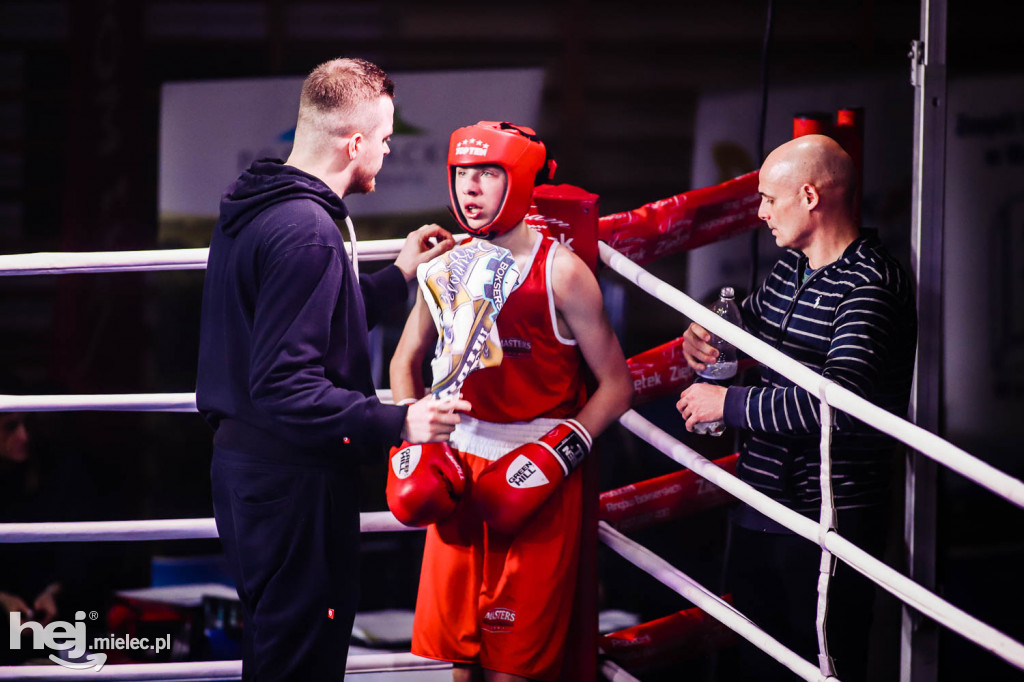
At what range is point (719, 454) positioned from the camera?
177 inches

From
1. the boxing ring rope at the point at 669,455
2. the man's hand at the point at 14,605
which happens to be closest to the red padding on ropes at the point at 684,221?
the boxing ring rope at the point at 669,455

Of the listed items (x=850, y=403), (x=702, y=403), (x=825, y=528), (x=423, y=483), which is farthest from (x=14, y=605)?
(x=850, y=403)

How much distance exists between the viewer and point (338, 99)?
171 centimetres

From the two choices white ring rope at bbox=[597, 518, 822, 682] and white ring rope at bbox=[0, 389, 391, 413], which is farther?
white ring rope at bbox=[0, 389, 391, 413]

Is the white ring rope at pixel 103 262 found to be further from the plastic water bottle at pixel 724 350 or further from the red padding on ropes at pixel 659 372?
the plastic water bottle at pixel 724 350

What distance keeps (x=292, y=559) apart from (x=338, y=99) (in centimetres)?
81

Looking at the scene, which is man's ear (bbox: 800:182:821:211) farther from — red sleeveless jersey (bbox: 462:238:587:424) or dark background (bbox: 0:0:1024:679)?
dark background (bbox: 0:0:1024:679)

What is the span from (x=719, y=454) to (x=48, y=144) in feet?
13.8

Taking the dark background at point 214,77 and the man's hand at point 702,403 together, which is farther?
the dark background at point 214,77

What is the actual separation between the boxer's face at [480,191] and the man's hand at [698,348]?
0.45 m

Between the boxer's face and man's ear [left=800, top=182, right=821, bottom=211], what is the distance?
20.5 inches

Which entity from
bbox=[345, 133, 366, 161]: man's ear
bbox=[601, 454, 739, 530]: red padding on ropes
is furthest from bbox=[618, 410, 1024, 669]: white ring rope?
bbox=[345, 133, 366, 161]: man's ear

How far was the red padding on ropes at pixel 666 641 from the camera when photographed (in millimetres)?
2051

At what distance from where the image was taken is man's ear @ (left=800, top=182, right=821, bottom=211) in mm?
1689
